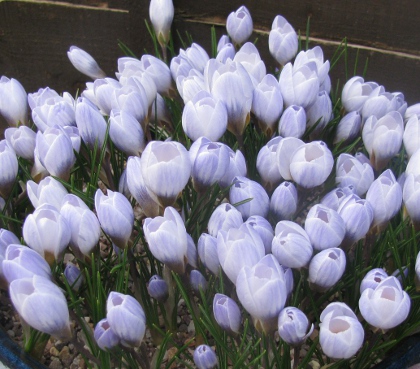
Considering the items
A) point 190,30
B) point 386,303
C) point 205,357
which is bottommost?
point 205,357

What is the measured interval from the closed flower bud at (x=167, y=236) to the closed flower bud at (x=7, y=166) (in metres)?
0.22

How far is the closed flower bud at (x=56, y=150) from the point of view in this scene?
637 mm

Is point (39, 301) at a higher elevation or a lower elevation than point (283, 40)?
lower

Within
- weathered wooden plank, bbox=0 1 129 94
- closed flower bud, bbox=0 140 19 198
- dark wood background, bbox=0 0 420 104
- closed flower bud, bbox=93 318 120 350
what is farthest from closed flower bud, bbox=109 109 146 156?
weathered wooden plank, bbox=0 1 129 94

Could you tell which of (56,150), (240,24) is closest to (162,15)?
(240,24)

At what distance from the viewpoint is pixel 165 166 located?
554 mm

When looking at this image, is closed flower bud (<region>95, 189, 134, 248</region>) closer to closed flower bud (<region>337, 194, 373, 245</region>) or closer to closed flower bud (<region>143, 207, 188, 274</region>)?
closed flower bud (<region>143, 207, 188, 274</region>)

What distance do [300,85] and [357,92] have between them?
0.45 ft

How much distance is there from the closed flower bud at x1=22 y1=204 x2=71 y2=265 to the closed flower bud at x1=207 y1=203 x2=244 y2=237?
0.49 feet

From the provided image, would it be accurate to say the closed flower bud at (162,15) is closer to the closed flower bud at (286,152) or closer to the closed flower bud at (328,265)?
the closed flower bud at (286,152)

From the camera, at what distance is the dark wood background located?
1.25 m

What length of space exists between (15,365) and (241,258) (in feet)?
0.93

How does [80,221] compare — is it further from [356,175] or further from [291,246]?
[356,175]

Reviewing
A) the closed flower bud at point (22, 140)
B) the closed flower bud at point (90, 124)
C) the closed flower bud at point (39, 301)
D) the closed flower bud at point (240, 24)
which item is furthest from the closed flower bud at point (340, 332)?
the closed flower bud at point (240, 24)
